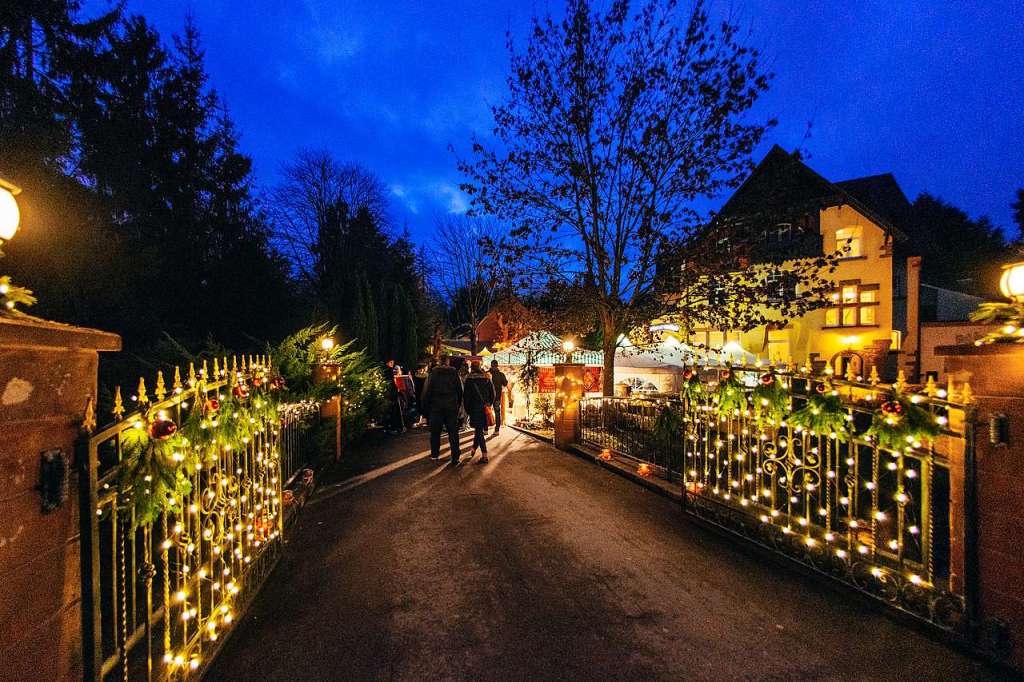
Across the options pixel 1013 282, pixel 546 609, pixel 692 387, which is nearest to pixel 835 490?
pixel 692 387

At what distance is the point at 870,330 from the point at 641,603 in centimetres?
2249

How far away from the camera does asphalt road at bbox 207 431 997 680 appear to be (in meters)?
2.77

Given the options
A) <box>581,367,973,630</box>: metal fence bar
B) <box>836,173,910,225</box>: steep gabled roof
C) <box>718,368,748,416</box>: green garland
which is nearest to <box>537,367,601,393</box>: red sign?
<box>581,367,973,630</box>: metal fence bar

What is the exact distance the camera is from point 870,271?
20.4m

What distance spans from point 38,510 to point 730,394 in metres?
5.22

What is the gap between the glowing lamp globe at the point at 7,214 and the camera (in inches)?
79.6

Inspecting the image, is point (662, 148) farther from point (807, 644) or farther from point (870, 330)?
point (870, 330)

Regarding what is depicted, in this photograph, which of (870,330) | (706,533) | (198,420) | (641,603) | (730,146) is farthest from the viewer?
(870,330)

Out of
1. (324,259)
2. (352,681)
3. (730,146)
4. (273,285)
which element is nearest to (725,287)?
(730,146)

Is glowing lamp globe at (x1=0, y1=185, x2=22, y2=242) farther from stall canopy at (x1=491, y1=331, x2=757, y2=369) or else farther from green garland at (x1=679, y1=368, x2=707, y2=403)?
stall canopy at (x1=491, y1=331, x2=757, y2=369)

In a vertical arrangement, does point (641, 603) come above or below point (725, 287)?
below

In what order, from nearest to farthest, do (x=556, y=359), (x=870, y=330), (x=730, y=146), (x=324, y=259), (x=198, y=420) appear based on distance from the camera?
(x=198, y=420), (x=730, y=146), (x=556, y=359), (x=870, y=330), (x=324, y=259)

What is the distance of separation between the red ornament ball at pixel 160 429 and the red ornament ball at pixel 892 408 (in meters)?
4.52

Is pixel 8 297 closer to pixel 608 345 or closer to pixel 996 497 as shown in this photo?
pixel 996 497
